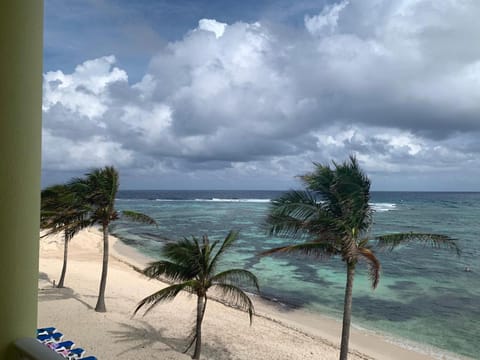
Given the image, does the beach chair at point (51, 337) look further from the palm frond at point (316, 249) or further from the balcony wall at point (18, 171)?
the balcony wall at point (18, 171)

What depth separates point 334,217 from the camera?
9859mm

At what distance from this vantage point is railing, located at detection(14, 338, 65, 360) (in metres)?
1.39

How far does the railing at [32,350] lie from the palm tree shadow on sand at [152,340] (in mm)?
9966

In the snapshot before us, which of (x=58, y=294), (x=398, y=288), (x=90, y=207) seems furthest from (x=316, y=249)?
(x=398, y=288)

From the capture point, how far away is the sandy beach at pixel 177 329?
11.6 m

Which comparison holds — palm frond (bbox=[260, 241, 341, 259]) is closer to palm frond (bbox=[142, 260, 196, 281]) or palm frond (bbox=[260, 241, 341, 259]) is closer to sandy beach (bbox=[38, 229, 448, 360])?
palm frond (bbox=[142, 260, 196, 281])

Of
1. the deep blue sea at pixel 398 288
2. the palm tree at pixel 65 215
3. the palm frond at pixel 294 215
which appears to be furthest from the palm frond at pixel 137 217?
the palm frond at pixel 294 215

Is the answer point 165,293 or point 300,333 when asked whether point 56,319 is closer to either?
point 165,293

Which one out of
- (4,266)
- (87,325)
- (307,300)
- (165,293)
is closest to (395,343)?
(307,300)

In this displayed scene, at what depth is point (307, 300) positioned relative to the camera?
2177 cm

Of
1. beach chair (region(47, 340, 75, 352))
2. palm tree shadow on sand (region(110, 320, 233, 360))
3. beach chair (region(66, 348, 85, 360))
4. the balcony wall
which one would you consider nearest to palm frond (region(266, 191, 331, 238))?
palm tree shadow on sand (region(110, 320, 233, 360))

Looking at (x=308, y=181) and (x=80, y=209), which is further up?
(x=308, y=181)

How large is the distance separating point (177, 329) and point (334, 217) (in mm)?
7699

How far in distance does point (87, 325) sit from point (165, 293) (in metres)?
4.30
